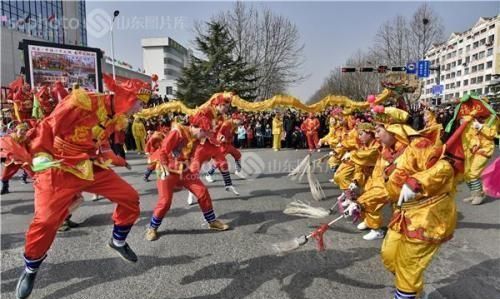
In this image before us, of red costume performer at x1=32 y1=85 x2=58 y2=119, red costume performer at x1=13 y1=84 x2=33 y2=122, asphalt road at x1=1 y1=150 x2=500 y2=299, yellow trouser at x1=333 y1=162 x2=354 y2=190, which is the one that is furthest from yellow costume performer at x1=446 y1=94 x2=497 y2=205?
red costume performer at x1=13 y1=84 x2=33 y2=122

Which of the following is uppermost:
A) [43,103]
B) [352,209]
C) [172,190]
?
[43,103]

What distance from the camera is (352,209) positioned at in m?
3.30

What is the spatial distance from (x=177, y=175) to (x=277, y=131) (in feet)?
41.8

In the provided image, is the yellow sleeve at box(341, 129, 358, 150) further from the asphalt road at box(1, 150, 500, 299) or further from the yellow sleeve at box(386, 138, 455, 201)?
the yellow sleeve at box(386, 138, 455, 201)

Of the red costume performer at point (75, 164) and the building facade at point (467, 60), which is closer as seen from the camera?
the red costume performer at point (75, 164)

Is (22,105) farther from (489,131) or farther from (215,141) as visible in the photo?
(489,131)

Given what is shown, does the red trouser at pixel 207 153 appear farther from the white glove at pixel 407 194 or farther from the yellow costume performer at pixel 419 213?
the white glove at pixel 407 194

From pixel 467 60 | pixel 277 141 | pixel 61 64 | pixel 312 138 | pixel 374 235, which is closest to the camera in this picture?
pixel 374 235

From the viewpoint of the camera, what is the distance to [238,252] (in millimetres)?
4301

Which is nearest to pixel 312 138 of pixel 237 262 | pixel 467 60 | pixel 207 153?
pixel 207 153

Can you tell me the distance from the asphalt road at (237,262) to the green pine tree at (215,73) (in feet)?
80.9

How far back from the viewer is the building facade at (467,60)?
59906 mm

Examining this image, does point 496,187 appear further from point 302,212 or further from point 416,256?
point 302,212

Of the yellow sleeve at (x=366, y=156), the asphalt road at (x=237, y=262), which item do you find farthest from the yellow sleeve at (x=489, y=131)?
the yellow sleeve at (x=366, y=156)
